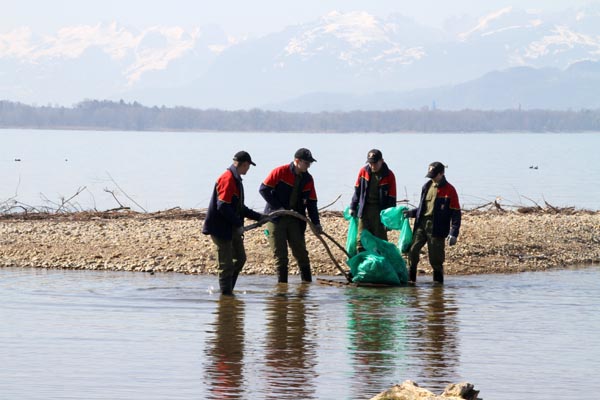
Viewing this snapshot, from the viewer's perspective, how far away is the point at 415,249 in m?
13.9

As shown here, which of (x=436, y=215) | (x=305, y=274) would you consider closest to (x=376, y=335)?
(x=436, y=215)

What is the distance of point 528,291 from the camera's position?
1414 centimetres

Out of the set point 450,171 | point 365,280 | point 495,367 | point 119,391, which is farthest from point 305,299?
point 450,171

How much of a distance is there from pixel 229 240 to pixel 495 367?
3778mm

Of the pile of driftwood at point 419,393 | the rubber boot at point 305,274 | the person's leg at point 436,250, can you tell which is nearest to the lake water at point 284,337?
the rubber boot at point 305,274

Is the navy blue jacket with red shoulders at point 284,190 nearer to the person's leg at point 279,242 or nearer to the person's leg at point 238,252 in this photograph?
the person's leg at point 279,242

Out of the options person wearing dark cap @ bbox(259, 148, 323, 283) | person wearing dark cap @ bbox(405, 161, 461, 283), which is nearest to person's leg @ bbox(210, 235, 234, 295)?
person wearing dark cap @ bbox(259, 148, 323, 283)

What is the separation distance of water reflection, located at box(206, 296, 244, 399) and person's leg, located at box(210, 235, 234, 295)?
0.46 feet

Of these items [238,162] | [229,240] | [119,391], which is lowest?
[119,391]

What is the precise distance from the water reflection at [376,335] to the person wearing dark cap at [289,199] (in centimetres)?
89

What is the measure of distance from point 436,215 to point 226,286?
2522mm

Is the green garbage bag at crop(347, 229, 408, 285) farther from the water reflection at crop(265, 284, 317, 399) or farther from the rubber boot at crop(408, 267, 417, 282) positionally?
the water reflection at crop(265, 284, 317, 399)

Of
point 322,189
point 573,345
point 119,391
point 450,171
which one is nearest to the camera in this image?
point 119,391

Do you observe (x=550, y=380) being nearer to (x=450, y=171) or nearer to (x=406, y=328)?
(x=406, y=328)
